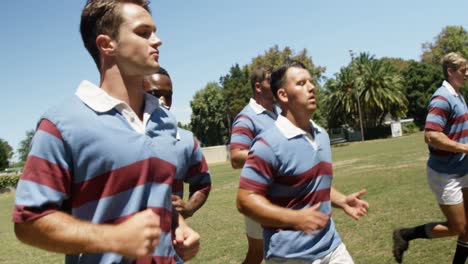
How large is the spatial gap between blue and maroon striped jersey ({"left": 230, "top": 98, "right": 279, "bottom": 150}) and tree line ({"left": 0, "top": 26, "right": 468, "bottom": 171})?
193ft

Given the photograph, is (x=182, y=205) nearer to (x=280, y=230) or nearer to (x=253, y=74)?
(x=280, y=230)

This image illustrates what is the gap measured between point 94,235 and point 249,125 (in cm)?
389

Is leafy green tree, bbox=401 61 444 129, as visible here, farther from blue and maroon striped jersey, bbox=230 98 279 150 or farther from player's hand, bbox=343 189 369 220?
player's hand, bbox=343 189 369 220

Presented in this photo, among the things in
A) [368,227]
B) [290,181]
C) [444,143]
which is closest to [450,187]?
[444,143]

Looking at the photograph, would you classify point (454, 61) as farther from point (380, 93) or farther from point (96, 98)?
point (380, 93)

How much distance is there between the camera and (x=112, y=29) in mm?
2307

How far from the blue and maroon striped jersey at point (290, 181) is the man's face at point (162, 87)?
38.5 inches

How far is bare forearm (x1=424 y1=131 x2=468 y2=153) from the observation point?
544 centimetres

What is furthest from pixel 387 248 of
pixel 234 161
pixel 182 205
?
pixel 182 205

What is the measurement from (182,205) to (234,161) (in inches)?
93.1

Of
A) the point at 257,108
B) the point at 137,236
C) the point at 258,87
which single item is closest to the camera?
the point at 137,236

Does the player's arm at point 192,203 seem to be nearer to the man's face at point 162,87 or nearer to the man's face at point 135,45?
the man's face at point 162,87

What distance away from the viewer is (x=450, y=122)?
5.79 meters

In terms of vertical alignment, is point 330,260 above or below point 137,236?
below
